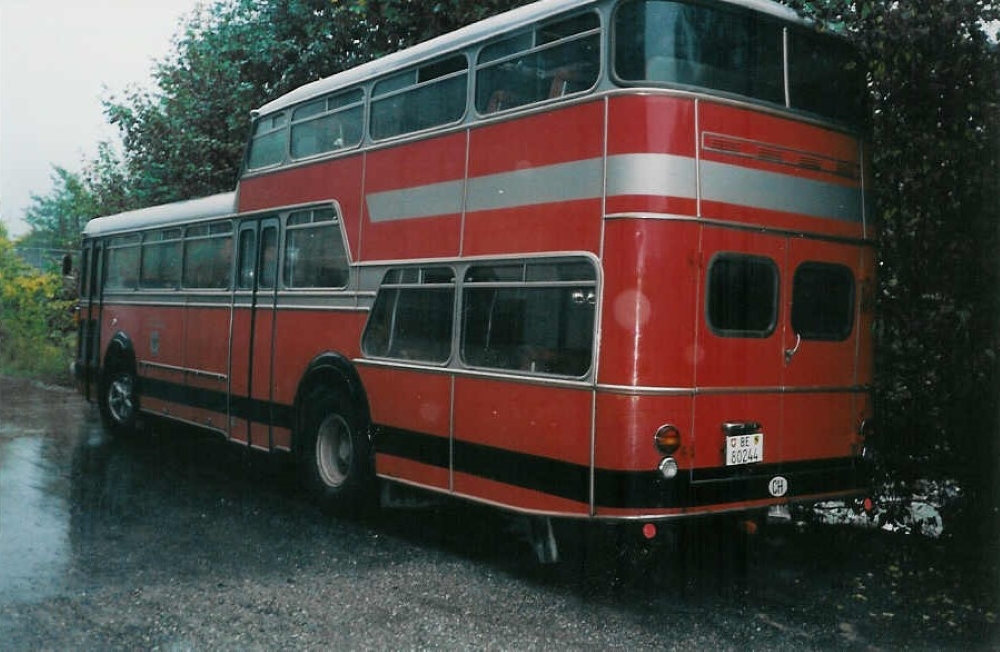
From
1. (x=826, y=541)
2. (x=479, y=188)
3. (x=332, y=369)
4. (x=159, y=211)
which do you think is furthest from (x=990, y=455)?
(x=159, y=211)

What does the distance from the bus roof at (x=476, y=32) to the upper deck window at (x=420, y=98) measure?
3.5 inches

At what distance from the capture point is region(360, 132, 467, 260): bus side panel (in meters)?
6.80

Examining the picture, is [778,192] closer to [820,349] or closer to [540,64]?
[820,349]

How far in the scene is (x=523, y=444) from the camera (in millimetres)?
6023

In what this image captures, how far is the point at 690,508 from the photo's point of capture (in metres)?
5.59

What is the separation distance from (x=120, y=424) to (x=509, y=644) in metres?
8.79

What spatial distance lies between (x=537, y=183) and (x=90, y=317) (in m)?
9.32

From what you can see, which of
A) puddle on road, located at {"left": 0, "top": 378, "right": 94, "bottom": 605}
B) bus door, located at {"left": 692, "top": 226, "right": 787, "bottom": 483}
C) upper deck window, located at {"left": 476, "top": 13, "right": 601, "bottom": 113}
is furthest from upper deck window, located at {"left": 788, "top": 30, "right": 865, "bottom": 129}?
puddle on road, located at {"left": 0, "top": 378, "right": 94, "bottom": 605}

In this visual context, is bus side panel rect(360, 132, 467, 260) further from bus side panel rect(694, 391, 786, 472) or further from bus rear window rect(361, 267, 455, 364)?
bus side panel rect(694, 391, 786, 472)

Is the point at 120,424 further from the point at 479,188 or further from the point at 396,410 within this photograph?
the point at 479,188

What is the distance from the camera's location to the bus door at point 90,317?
13.1m

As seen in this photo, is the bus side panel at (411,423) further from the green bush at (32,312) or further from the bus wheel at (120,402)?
the green bush at (32,312)

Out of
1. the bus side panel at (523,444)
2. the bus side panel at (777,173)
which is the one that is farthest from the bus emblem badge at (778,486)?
the bus side panel at (777,173)

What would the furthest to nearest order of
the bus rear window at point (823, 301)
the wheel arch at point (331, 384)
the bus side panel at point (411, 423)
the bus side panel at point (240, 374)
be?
the bus side panel at point (240, 374), the wheel arch at point (331, 384), the bus side panel at point (411, 423), the bus rear window at point (823, 301)
